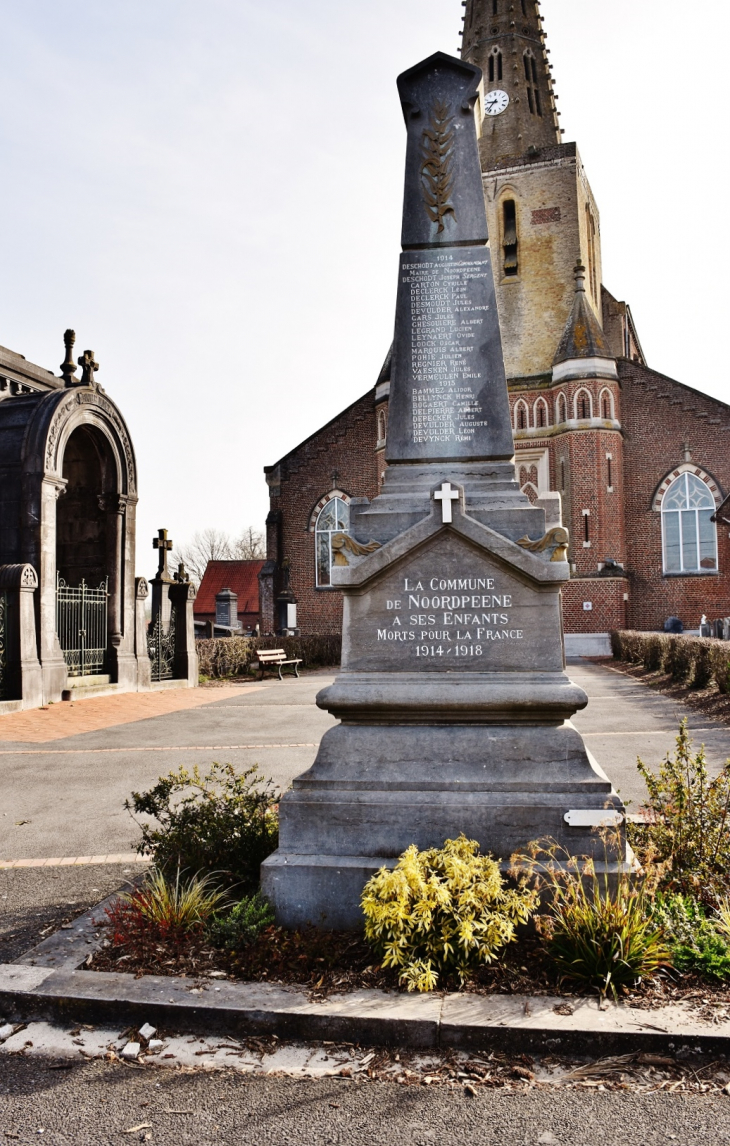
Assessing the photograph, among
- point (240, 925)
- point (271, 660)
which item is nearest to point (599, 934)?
point (240, 925)

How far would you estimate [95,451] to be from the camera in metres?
18.1

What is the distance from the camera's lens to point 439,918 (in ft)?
11.0

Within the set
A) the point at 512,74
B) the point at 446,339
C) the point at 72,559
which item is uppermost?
the point at 512,74

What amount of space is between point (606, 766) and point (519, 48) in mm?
37749

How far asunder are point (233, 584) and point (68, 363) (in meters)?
44.2

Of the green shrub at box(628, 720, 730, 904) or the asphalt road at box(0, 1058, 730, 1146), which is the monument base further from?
the asphalt road at box(0, 1058, 730, 1146)

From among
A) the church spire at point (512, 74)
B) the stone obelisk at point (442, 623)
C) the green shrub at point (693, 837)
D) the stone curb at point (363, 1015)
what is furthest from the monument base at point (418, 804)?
the church spire at point (512, 74)

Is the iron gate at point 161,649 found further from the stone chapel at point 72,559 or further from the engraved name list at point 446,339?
the engraved name list at point 446,339

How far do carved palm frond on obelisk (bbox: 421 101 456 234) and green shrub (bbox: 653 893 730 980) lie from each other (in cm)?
394

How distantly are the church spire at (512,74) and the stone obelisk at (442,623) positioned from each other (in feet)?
112

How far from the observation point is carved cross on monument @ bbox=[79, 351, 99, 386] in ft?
56.0

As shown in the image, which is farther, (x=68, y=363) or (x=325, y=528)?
(x=325, y=528)

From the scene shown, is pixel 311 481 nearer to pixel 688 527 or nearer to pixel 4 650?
pixel 688 527

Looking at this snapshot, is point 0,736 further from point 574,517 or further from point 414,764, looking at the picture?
point 574,517
